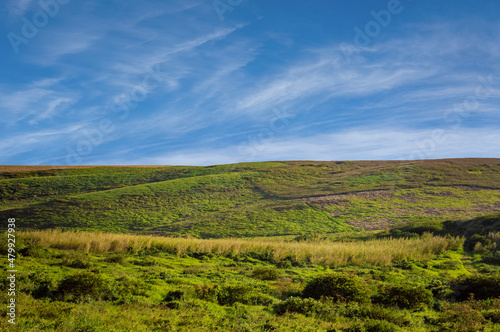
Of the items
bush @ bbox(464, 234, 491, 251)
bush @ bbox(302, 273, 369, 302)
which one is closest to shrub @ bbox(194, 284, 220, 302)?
bush @ bbox(302, 273, 369, 302)

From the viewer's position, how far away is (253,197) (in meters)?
75.6

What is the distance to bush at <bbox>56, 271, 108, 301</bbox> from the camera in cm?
1092

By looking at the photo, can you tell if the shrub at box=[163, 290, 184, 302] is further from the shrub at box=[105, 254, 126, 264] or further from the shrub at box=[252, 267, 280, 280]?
the shrub at box=[105, 254, 126, 264]

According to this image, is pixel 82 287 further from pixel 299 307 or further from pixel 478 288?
pixel 478 288

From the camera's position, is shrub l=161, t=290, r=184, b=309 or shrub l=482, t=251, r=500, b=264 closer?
shrub l=161, t=290, r=184, b=309

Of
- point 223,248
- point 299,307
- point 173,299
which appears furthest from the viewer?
point 223,248

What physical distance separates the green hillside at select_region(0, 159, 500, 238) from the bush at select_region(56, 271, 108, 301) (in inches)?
1527

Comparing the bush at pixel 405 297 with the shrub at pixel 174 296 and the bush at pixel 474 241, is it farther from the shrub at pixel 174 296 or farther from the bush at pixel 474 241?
the bush at pixel 474 241

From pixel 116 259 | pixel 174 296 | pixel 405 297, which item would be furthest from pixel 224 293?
pixel 116 259

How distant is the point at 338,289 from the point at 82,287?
923 cm

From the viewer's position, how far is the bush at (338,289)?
13234 mm

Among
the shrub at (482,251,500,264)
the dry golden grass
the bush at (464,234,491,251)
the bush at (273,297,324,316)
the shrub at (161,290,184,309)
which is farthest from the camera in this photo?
the bush at (464,234,491,251)

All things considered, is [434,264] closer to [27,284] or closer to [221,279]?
[221,279]

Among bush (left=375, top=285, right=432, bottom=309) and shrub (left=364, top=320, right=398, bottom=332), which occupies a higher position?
shrub (left=364, top=320, right=398, bottom=332)
